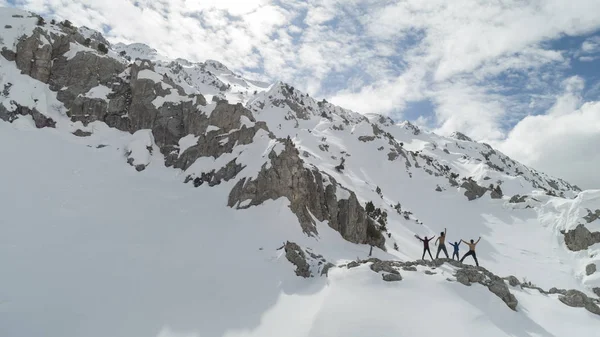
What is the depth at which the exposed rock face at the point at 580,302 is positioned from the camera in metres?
13.6

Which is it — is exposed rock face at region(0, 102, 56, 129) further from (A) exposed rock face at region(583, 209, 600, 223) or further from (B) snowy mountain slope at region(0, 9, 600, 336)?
(A) exposed rock face at region(583, 209, 600, 223)

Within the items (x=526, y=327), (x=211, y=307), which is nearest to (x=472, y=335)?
(x=526, y=327)

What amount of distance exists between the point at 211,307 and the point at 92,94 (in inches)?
1746

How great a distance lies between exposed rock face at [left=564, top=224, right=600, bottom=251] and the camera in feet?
146

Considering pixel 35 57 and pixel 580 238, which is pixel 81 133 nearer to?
pixel 35 57

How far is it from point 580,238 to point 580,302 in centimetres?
4226

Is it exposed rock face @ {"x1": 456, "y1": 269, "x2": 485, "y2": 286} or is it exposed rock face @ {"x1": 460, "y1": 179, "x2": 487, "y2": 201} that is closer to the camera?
exposed rock face @ {"x1": 456, "y1": 269, "x2": 485, "y2": 286}

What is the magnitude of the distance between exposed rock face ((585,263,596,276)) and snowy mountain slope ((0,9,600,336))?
0.51 m

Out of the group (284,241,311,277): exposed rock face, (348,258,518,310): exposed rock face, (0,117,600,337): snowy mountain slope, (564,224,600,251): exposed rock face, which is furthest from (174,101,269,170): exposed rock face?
(564,224,600,251): exposed rock face

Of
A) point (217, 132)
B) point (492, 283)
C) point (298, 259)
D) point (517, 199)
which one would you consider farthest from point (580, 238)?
point (217, 132)

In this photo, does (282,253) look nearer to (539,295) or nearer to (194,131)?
(539,295)

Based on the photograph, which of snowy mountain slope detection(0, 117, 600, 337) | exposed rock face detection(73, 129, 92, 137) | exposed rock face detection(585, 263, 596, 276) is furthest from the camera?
exposed rock face detection(73, 129, 92, 137)

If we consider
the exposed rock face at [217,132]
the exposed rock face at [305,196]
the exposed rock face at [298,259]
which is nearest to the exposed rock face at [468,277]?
the exposed rock face at [298,259]

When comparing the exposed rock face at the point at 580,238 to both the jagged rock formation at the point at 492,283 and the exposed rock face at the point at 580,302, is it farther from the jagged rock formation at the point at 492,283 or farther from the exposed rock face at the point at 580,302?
the exposed rock face at the point at 580,302
